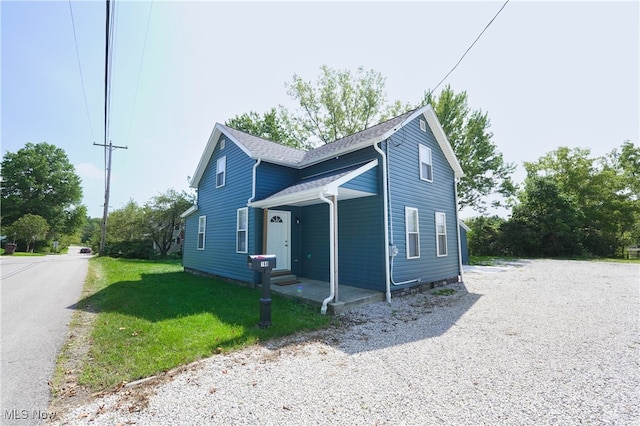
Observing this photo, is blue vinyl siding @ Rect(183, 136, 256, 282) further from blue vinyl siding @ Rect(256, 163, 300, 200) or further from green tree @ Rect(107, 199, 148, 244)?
green tree @ Rect(107, 199, 148, 244)

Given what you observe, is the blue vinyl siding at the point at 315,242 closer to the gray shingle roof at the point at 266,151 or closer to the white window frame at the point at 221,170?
the gray shingle roof at the point at 266,151

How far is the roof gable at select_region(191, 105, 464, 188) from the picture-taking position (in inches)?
324

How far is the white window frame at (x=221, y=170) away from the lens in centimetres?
1067

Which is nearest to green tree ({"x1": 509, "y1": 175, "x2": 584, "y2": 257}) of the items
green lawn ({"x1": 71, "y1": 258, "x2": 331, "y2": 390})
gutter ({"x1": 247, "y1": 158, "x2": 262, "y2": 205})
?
gutter ({"x1": 247, "y1": 158, "x2": 262, "y2": 205})

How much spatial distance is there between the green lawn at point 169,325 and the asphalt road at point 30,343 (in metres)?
0.42

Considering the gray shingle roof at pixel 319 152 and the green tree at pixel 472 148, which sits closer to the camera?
the gray shingle roof at pixel 319 152

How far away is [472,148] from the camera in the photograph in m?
21.9

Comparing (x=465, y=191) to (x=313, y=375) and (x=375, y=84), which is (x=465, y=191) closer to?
(x=375, y=84)

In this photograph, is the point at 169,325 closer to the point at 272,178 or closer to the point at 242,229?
the point at 242,229

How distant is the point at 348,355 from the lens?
3984 millimetres

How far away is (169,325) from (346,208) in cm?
544

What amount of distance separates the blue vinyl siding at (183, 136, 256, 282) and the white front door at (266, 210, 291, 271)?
731mm

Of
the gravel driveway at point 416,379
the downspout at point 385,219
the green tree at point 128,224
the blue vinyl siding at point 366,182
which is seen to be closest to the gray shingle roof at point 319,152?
the downspout at point 385,219

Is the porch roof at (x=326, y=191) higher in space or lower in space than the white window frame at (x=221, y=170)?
lower
